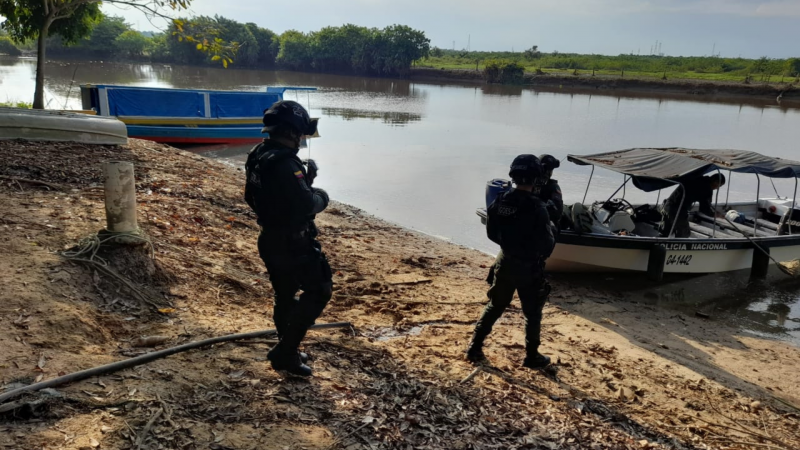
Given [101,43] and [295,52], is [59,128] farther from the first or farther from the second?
[101,43]

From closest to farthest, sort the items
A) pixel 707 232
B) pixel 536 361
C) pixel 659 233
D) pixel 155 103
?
pixel 536 361, pixel 659 233, pixel 707 232, pixel 155 103

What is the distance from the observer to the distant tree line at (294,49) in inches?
2763

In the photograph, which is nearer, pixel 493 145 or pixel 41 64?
pixel 41 64

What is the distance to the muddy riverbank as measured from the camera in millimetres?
49062

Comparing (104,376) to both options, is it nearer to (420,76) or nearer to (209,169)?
(209,169)

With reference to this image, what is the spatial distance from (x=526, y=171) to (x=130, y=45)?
309ft

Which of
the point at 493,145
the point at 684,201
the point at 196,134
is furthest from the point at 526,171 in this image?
the point at 493,145

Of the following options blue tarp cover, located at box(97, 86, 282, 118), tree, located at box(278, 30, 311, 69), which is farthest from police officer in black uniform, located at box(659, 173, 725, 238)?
tree, located at box(278, 30, 311, 69)

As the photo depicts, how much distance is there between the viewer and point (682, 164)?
332 inches

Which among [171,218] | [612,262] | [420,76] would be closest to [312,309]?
[171,218]

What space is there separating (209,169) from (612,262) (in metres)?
7.76

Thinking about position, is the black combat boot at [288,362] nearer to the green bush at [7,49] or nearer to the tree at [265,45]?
the tree at [265,45]

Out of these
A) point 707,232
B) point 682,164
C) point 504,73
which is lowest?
point 707,232

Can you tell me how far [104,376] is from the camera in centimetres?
319
